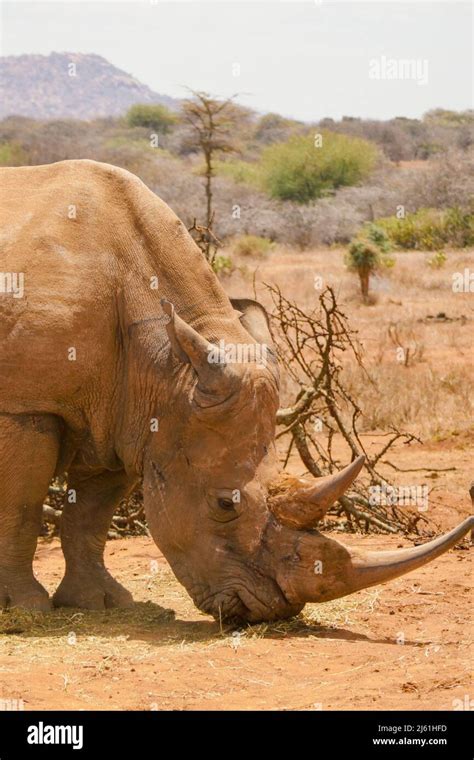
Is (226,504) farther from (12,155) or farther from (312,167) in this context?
(12,155)

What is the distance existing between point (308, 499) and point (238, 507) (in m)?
0.43

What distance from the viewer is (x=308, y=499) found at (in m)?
7.55

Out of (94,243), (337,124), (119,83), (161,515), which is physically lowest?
(161,515)

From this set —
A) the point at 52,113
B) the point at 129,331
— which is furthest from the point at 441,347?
the point at 52,113

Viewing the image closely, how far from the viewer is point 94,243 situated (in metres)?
8.13

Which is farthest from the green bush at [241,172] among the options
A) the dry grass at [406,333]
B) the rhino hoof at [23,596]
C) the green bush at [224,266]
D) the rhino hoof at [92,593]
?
the rhino hoof at [23,596]

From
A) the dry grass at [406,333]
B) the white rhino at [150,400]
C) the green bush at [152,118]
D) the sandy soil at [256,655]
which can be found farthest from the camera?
the green bush at [152,118]

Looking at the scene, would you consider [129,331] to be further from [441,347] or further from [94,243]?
[441,347]

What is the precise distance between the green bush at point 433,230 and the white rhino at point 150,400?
25171mm

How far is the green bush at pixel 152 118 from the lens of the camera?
74.6m

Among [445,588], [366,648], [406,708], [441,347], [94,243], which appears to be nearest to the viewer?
[406,708]

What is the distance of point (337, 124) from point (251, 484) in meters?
66.8

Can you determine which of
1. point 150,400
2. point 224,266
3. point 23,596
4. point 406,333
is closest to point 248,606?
point 150,400

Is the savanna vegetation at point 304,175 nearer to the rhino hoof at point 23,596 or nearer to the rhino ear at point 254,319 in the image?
the rhino ear at point 254,319
